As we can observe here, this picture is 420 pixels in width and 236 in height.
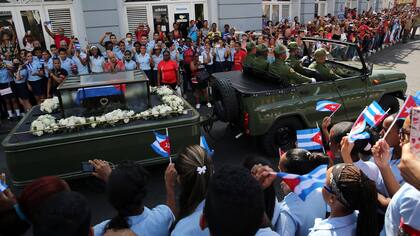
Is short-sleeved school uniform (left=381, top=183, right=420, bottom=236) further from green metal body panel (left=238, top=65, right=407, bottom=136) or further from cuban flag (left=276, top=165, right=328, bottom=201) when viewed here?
green metal body panel (left=238, top=65, right=407, bottom=136)

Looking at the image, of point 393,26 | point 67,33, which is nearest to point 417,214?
point 67,33

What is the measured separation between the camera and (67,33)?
11.5m

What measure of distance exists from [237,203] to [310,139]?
244 centimetres

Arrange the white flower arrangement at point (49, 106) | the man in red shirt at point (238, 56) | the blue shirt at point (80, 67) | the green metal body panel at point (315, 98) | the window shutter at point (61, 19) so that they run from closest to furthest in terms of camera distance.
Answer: the green metal body panel at point (315, 98) < the white flower arrangement at point (49, 106) < the blue shirt at point (80, 67) < the man in red shirt at point (238, 56) < the window shutter at point (61, 19)

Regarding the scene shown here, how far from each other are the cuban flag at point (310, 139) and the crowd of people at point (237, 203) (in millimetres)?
1007

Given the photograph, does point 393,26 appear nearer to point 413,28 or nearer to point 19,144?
point 413,28

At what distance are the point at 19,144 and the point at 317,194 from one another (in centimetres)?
386

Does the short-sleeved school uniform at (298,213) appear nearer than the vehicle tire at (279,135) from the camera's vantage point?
Yes

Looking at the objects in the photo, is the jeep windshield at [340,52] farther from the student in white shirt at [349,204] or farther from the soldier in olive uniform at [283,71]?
the student in white shirt at [349,204]

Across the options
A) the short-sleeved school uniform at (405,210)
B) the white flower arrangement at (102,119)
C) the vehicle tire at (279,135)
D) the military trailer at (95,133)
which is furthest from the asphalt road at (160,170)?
the short-sleeved school uniform at (405,210)

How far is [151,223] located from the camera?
2.39 metres

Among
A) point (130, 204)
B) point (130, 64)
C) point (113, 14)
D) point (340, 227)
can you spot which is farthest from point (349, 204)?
point (113, 14)

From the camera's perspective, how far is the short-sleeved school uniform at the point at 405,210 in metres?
1.88

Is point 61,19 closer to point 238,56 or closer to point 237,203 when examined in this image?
point 238,56
